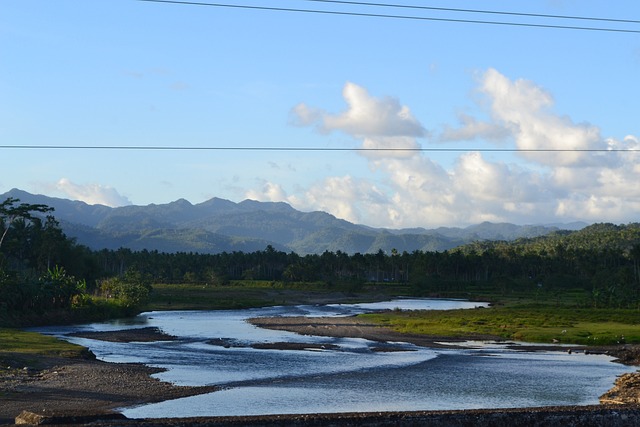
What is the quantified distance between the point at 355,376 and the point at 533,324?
49946 mm

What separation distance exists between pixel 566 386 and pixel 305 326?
54.0 meters

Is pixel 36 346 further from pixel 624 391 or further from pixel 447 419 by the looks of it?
pixel 447 419

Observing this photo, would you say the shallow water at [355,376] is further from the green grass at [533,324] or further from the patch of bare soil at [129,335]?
the green grass at [533,324]

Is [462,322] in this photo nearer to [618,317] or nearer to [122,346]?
[618,317]

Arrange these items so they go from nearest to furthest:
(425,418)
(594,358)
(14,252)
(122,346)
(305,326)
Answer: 1. (425,418)
2. (594,358)
3. (122,346)
4. (305,326)
5. (14,252)

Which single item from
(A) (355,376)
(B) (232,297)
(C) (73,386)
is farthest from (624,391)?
(B) (232,297)

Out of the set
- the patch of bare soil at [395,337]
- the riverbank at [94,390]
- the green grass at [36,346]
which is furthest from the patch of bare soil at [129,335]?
the riverbank at [94,390]

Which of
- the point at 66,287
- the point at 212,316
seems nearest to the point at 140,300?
the point at 212,316

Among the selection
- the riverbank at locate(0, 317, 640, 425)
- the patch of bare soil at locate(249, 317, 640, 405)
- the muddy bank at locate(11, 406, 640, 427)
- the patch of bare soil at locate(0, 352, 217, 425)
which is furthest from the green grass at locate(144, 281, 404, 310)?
the muddy bank at locate(11, 406, 640, 427)

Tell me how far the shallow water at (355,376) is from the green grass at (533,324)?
32.8 ft

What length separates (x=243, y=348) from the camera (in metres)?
72.3

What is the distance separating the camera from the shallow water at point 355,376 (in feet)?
136

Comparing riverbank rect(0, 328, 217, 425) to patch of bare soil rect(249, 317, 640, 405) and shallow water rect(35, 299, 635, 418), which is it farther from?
patch of bare soil rect(249, 317, 640, 405)

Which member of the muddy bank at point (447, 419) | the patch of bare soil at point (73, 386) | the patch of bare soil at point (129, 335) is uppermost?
the muddy bank at point (447, 419)
